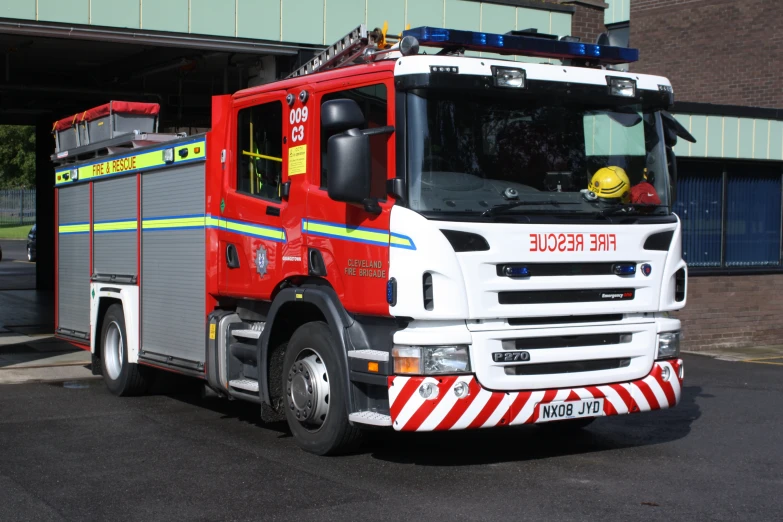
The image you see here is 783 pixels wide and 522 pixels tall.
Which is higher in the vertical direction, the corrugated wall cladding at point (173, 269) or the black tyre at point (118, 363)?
the corrugated wall cladding at point (173, 269)

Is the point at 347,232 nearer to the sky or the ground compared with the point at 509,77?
nearer to the ground

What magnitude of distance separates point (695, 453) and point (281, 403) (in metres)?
3.18

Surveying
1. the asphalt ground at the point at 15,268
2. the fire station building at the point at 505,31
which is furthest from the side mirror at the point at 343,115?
the asphalt ground at the point at 15,268

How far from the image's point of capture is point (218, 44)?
13688 mm

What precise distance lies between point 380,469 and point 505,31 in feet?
31.7

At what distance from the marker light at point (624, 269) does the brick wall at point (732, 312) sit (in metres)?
9.13

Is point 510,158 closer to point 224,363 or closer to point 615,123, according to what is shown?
point 615,123

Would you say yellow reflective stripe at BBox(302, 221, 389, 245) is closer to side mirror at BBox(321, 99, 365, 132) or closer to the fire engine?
the fire engine

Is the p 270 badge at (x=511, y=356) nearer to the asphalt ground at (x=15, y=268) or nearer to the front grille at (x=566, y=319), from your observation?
the front grille at (x=566, y=319)

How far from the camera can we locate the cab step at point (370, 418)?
696 centimetres

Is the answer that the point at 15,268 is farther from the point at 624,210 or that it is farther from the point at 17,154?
the point at 624,210

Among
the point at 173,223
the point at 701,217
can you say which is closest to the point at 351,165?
the point at 173,223

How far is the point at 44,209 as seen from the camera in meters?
25.5

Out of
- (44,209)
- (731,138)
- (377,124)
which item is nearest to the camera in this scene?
(377,124)
